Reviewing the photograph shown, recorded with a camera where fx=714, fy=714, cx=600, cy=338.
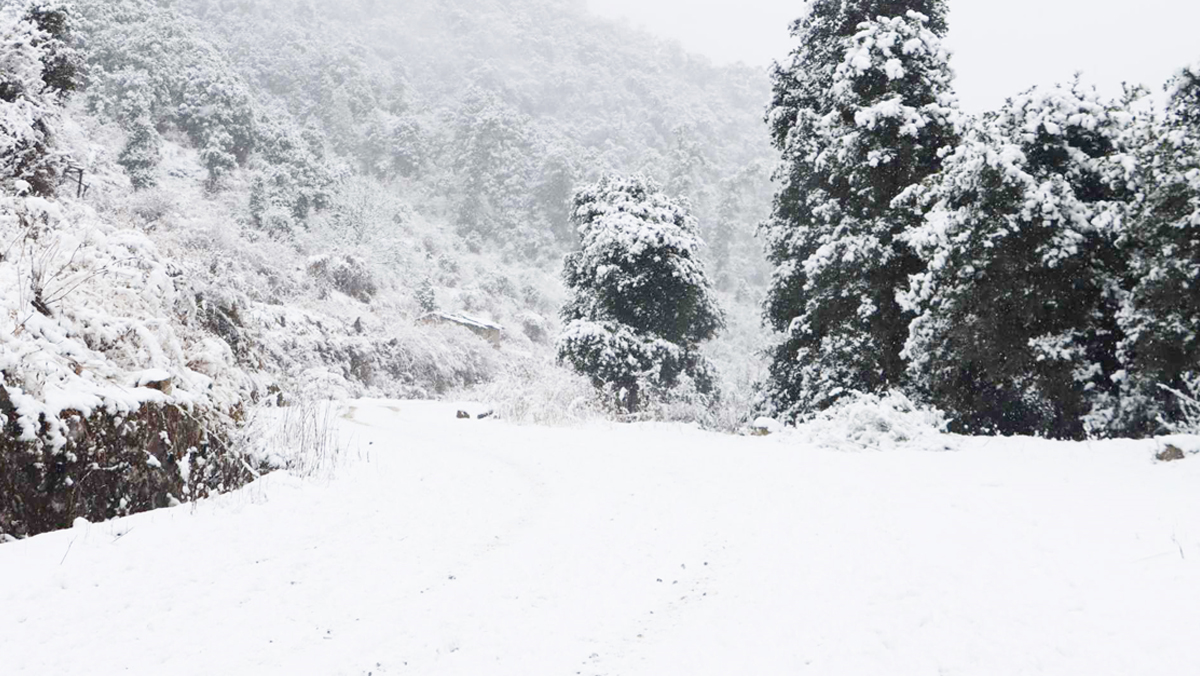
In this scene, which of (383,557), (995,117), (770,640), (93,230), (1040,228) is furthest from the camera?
(995,117)

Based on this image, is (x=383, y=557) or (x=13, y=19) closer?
(x=383, y=557)

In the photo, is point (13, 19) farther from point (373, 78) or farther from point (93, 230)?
point (373, 78)

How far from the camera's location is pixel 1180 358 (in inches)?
378

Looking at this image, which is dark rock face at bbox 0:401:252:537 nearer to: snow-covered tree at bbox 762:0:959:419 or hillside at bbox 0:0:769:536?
hillside at bbox 0:0:769:536

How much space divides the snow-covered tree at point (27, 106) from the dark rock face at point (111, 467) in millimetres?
6820

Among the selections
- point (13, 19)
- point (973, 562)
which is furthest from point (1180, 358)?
point (13, 19)

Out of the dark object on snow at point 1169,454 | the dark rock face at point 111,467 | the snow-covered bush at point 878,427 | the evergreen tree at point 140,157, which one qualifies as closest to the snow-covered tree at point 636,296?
the snow-covered bush at point 878,427

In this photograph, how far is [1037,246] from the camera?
1105 centimetres

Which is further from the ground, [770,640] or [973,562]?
→ [973,562]

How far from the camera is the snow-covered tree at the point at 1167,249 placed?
884 cm

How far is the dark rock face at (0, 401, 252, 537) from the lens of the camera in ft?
15.7

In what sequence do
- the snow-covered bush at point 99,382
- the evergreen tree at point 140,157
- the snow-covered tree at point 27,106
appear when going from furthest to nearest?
the evergreen tree at point 140,157 → the snow-covered tree at point 27,106 → the snow-covered bush at point 99,382

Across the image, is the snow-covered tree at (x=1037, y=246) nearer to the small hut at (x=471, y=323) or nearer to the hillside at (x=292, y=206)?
the hillside at (x=292, y=206)

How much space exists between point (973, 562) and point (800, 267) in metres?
13.3
